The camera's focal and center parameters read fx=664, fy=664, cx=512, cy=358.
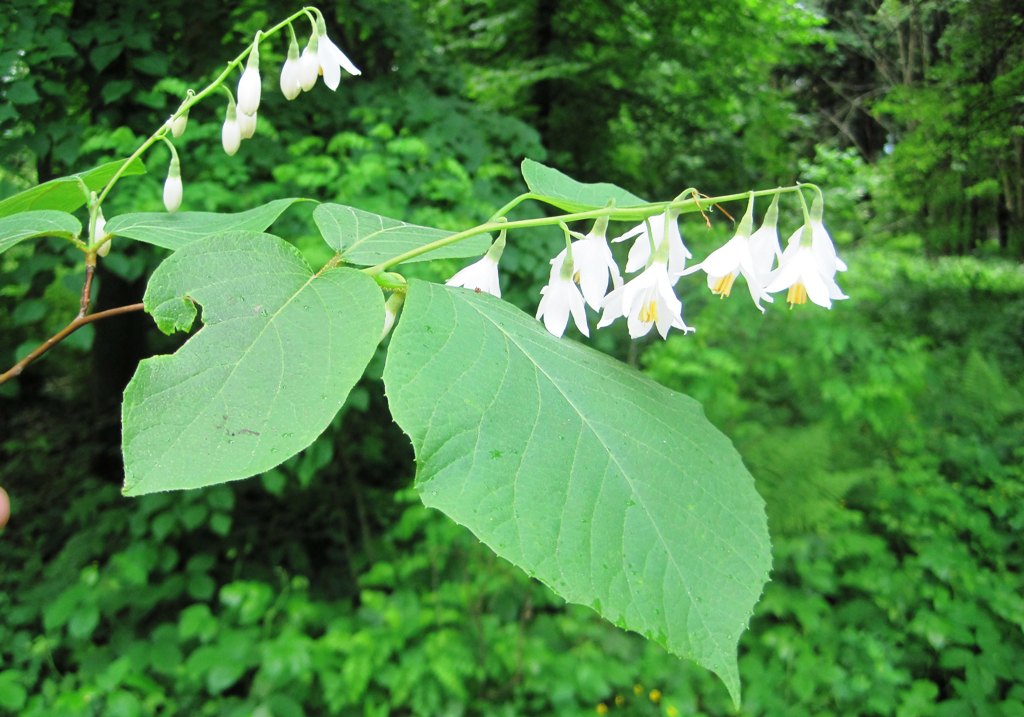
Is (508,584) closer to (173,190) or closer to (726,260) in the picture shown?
(173,190)

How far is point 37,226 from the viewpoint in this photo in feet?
2.21

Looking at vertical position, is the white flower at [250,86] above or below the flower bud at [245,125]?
above

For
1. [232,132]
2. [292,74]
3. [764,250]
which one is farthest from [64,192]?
[764,250]

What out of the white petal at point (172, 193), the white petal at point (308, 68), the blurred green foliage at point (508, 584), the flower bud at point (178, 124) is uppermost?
the white petal at point (308, 68)

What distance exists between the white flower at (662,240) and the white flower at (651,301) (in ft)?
0.07

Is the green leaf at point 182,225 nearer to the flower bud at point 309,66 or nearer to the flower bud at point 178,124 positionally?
the flower bud at point 178,124

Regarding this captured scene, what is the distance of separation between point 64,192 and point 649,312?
2.37 feet

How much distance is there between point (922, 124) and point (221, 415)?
663 centimetres

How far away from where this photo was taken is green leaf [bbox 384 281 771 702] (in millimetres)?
476

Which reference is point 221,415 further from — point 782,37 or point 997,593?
point 782,37

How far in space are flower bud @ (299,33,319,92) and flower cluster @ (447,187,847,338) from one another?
0.42 m

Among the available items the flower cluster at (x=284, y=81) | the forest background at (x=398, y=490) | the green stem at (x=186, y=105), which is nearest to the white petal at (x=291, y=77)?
the flower cluster at (x=284, y=81)

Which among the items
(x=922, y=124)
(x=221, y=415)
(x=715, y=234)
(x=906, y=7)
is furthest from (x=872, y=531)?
(x=906, y=7)

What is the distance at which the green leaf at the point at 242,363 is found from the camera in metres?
0.44
